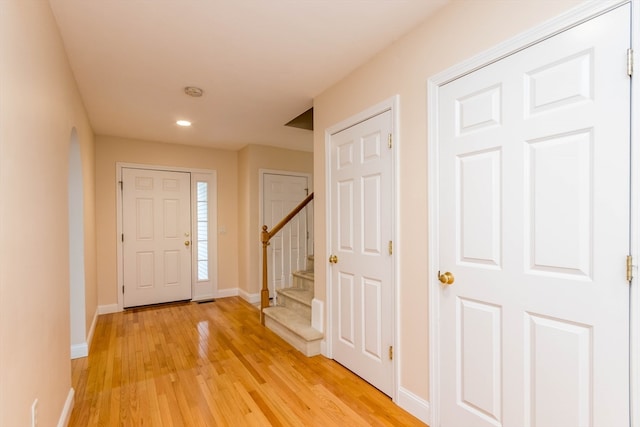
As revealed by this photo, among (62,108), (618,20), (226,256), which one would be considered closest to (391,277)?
(618,20)

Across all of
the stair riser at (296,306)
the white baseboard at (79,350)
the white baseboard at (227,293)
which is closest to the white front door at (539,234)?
the stair riser at (296,306)

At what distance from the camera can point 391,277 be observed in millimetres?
2139

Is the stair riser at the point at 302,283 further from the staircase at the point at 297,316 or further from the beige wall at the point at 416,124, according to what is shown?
the beige wall at the point at 416,124

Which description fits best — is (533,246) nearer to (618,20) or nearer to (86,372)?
(618,20)

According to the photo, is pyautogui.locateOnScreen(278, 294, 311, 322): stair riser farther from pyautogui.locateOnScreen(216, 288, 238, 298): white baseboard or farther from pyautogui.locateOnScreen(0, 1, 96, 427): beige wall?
pyautogui.locateOnScreen(0, 1, 96, 427): beige wall

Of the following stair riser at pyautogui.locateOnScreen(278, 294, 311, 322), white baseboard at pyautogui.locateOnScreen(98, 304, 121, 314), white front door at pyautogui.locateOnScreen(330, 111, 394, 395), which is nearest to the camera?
white front door at pyautogui.locateOnScreen(330, 111, 394, 395)

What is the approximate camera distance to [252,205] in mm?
4762

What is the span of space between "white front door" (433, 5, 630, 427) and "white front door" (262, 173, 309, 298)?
10.2ft

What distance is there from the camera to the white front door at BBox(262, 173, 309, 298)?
15.4ft

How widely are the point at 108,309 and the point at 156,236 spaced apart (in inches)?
44.8

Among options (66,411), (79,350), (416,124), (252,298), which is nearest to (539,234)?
(416,124)

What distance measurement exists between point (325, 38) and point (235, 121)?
1.93 m

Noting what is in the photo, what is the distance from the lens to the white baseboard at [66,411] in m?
1.79

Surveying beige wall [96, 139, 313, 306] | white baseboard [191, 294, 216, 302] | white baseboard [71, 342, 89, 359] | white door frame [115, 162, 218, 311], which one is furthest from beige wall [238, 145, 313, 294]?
white baseboard [71, 342, 89, 359]
